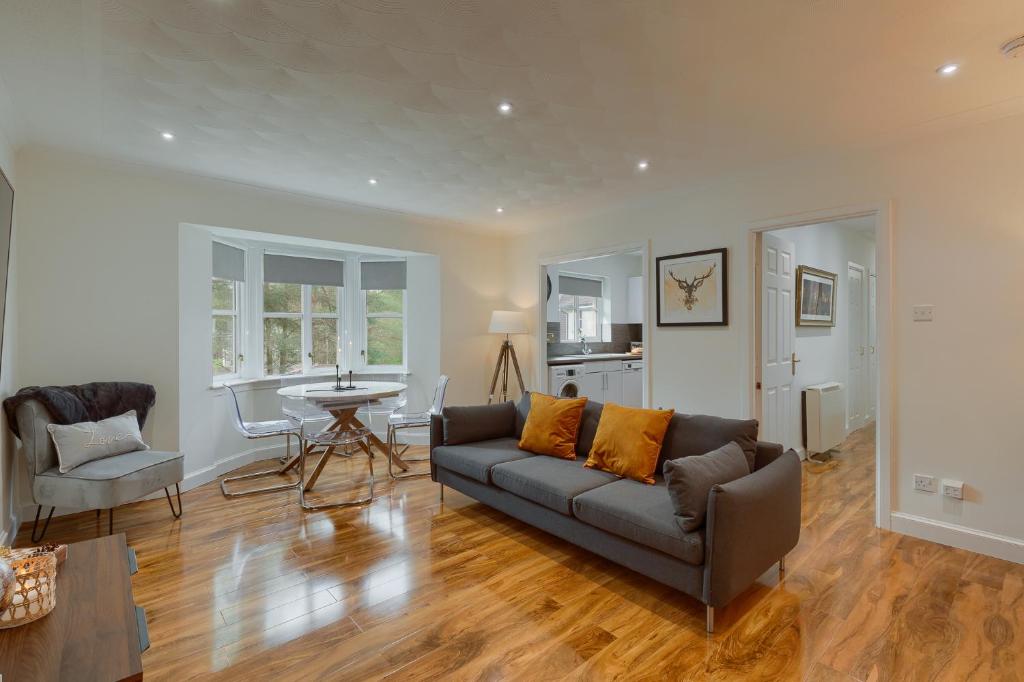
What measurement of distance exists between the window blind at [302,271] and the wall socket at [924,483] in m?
5.40

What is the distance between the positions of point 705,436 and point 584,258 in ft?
9.17

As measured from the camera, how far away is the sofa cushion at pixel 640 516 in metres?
2.10

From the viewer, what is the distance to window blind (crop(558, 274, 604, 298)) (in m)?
6.84

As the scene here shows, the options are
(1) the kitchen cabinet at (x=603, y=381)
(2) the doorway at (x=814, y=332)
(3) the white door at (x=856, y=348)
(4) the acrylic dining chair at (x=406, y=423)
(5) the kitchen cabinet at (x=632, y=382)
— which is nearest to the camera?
(2) the doorway at (x=814, y=332)

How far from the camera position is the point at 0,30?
78.1 inches

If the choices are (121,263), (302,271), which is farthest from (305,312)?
(121,263)

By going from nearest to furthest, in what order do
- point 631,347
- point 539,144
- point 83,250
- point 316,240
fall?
point 539,144 → point 83,250 → point 316,240 → point 631,347

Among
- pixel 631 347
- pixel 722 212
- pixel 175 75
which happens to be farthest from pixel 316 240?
pixel 631 347

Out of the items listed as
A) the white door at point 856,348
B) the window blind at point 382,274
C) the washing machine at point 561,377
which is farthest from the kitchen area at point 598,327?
the white door at point 856,348

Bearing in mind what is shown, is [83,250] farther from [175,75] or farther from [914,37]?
[914,37]

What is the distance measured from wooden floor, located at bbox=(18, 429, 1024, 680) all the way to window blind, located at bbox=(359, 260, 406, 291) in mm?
3046

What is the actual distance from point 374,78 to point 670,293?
2.95 m

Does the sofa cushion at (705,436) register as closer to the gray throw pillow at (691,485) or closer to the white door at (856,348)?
the gray throw pillow at (691,485)

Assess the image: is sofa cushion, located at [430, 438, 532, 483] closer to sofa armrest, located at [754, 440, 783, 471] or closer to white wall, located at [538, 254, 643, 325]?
sofa armrest, located at [754, 440, 783, 471]
